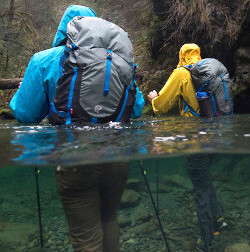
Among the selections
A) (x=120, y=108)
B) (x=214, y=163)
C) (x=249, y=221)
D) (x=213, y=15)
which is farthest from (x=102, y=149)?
(x=213, y=15)

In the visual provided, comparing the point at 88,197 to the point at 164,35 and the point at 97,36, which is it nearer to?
the point at 97,36

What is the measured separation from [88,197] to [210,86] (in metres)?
3.02

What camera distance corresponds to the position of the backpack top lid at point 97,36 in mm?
2531

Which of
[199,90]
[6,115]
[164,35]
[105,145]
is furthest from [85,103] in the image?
[6,115]

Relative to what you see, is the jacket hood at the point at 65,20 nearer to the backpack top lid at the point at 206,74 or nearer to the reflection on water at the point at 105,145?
the reflection on water at the point at 105,145

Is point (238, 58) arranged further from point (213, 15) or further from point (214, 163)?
point (214, 163)

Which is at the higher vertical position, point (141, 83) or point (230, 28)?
point (230, 28)

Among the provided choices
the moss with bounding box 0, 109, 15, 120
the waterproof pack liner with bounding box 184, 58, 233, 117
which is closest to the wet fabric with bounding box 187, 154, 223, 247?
the waterproof pack liner with bounding box 184, 58, 233, 117

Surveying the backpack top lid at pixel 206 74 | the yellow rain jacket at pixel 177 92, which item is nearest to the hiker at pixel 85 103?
the yellow rain jacket at pixel 177 92

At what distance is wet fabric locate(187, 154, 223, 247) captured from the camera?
214cm

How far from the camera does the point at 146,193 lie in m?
2.19

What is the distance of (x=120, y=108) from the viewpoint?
8.41 ft

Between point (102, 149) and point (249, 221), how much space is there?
1.41 m

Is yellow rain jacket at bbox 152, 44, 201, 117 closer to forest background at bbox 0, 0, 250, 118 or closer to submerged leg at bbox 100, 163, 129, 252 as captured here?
submerged leg at bbox 100, 163, 129, 252
